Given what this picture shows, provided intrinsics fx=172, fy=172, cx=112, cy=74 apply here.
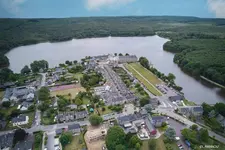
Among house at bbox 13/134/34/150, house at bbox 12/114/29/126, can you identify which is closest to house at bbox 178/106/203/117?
house at bbox 13/134/34/150

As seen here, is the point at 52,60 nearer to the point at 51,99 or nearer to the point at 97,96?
the point at 51,99

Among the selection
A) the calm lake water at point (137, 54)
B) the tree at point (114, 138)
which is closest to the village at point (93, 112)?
the tree at point (114, 138)

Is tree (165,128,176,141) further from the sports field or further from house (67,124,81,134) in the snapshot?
the sports field

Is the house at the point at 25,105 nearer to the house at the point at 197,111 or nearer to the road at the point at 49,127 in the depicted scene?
the road at the point at 49,127

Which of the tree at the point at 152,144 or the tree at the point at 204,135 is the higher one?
the tree at the point at 204,135

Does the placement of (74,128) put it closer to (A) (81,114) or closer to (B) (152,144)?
(A) (81,114)

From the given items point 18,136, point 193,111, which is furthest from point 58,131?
point 193,111

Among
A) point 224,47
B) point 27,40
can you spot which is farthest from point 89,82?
point 27,40
